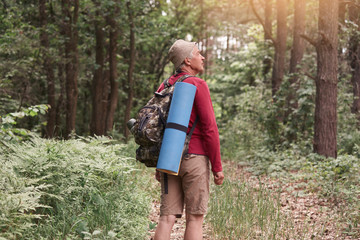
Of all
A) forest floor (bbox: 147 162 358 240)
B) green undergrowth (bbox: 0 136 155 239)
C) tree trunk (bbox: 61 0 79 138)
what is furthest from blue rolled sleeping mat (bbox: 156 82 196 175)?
tree trunk (bbox: 61 0 79 138)

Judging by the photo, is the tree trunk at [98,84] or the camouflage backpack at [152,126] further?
the tree trunk at [98,84]

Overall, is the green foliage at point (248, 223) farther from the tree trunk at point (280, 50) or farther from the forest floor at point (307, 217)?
the tree trunk at point (280, 50)

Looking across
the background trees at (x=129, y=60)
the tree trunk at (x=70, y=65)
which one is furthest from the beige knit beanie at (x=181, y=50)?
the tree trunk at (x=70, y=65)

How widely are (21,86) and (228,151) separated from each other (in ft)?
25.7

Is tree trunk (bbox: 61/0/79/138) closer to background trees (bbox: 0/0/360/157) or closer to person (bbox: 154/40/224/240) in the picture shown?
background trees (bbox: 0/0/360/157)

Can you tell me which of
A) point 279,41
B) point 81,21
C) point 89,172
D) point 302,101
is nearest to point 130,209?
point 89,172

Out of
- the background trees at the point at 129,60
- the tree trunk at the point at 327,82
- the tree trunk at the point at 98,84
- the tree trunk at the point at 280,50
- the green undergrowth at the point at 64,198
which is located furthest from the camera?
the tree trunk at the point at 280,50

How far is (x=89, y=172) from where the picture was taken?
5227 millimetres

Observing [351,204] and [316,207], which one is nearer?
[351,204]

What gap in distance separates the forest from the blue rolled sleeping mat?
1.02m

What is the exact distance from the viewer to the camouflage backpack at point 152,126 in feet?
11.8

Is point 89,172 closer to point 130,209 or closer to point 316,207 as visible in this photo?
point 130,209

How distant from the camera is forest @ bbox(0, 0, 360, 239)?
4.43m

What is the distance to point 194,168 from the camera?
359 centimetres
